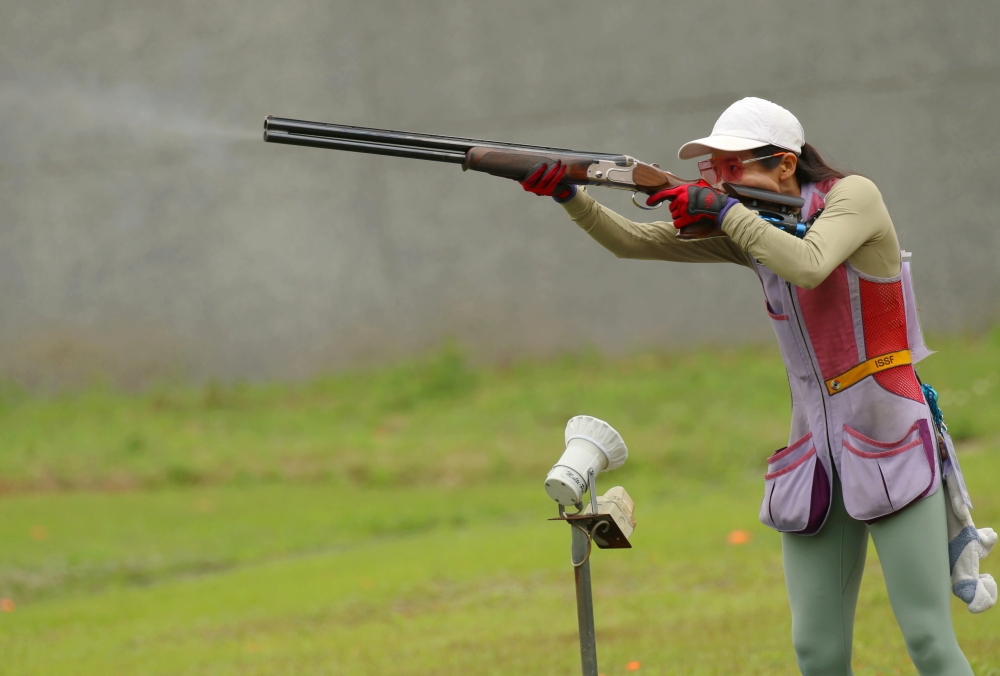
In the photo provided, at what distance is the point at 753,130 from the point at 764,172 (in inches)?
6.1

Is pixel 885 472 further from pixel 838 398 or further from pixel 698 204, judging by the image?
pixel 698 204

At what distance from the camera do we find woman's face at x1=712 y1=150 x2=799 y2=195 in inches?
156

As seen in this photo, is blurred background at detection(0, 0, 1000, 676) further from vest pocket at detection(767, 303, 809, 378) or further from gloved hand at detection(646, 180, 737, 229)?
gloved hand at detection(646, 180, 737, 229)

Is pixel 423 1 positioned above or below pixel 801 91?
above

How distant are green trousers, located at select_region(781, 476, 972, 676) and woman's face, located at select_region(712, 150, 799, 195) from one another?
1.02m

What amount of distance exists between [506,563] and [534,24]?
795cm

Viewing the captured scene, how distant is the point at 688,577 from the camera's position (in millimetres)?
8422

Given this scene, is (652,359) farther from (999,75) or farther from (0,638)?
(0,638)

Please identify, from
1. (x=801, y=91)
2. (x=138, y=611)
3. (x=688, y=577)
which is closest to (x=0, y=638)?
A: (x=138, y=611)

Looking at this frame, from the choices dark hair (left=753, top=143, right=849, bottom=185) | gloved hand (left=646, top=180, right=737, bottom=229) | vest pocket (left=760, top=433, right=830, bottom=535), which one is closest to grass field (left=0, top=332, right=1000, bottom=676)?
vest pocket (left=760, top=433, right=830, bottom=535)

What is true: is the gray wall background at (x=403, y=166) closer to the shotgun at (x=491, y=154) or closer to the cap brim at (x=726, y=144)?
the shotgun at (x=491, y=154)

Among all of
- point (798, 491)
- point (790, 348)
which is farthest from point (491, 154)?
point (798, 491)

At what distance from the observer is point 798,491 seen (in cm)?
385

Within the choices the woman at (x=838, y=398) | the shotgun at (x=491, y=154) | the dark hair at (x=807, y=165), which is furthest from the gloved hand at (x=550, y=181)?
the dark hair at (x=807, y=165)
